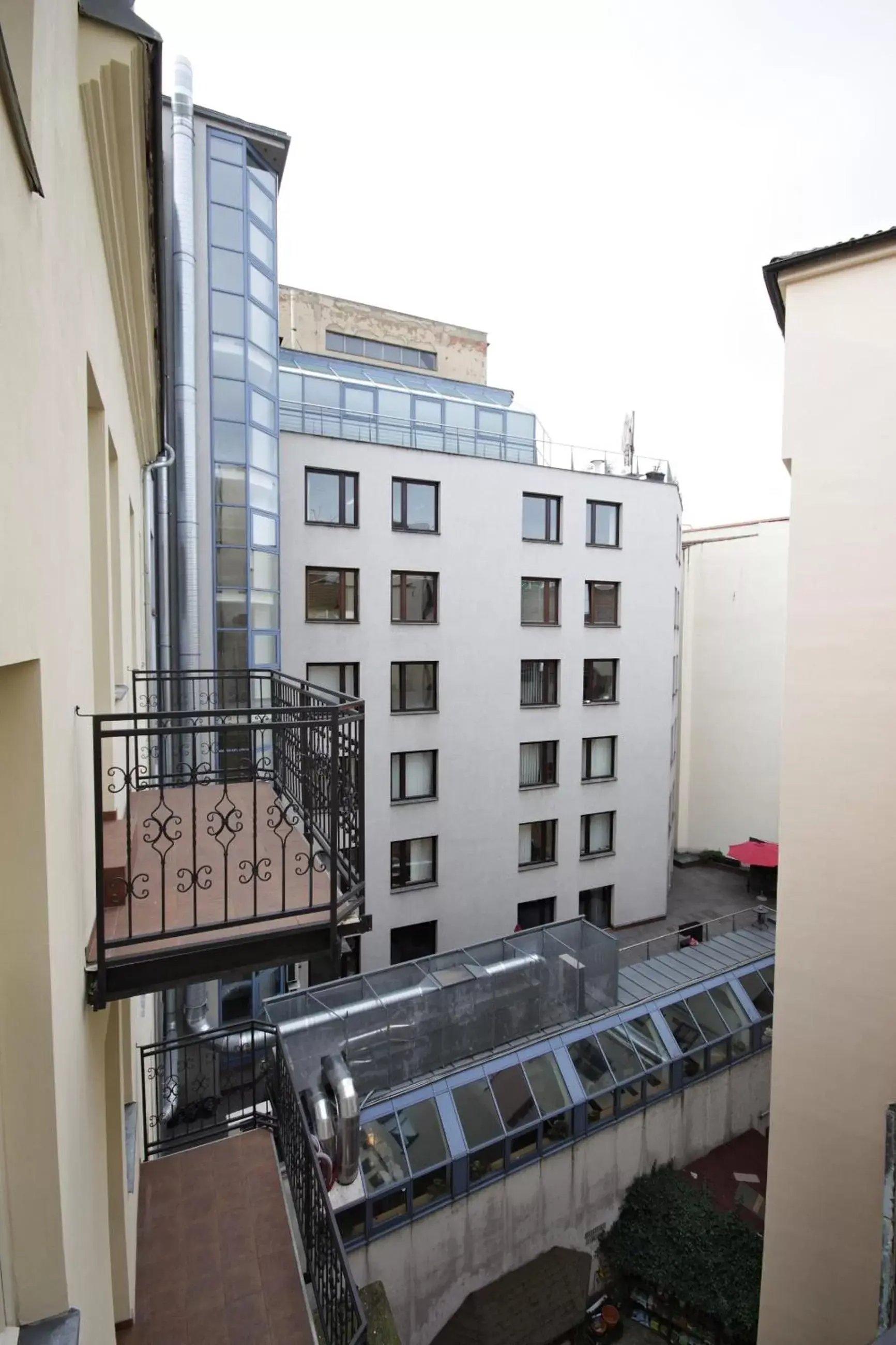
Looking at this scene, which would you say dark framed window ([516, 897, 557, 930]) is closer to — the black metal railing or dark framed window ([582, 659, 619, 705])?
dark framed window ([582, 659, 619, 705])

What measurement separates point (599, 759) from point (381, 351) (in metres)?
16.8

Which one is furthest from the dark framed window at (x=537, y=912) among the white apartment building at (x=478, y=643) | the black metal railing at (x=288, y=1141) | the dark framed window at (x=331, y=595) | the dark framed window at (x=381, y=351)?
the dark framed window at (x=381, y=351)

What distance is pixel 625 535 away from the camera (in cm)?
1905

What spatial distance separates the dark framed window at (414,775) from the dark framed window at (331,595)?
133 inches

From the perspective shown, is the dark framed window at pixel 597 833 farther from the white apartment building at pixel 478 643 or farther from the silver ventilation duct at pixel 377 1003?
the silver ventilation duct at pixel 377 1003

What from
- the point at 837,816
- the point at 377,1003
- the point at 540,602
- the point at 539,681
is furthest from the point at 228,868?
the point at 540,602

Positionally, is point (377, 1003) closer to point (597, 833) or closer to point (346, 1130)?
point (346, 1130)

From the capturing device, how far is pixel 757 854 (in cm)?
2255

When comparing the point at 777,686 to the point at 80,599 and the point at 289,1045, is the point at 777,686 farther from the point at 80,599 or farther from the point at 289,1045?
the point at 80,599

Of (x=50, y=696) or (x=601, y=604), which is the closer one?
(x=50, y=696)

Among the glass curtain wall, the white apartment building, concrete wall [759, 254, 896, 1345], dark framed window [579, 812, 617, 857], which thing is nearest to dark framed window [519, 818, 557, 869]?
the white apartment building

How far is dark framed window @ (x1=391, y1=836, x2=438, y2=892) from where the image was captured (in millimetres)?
16359

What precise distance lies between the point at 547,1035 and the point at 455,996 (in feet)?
4.94

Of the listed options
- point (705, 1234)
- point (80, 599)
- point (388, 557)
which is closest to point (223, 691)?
point (388, 557)
